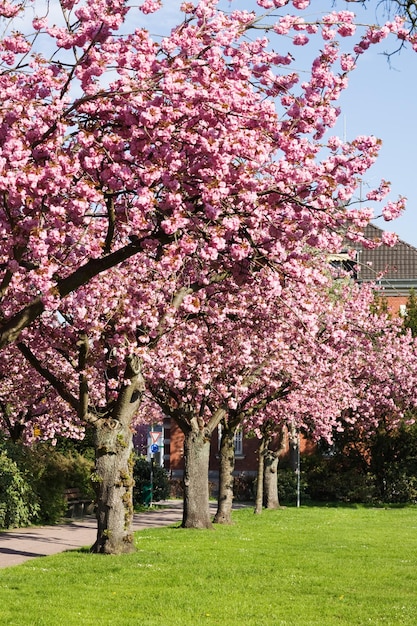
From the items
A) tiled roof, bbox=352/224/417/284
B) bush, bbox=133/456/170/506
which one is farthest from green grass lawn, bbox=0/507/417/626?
tiled roof, bbox=352/224/417/284

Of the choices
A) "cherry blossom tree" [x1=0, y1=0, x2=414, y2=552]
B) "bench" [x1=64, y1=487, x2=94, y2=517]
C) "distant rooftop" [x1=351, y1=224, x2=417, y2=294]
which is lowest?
"bench" [x1=64, y1=487, x2=94, y2=517]

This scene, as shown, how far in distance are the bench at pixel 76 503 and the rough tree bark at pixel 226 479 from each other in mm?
5292

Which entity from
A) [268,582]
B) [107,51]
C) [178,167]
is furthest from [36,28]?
[268,582]

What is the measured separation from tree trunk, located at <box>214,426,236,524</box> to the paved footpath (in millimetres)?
2302

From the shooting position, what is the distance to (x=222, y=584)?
1501cm

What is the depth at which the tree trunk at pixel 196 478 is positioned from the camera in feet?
90.5

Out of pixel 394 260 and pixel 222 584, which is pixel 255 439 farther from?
pixel 222 584

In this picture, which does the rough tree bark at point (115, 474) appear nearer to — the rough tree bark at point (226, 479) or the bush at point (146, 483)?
the rough tree bark at point (226, 479)

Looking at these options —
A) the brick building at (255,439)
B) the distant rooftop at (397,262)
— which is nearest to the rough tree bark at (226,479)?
the brick building at (255,439)

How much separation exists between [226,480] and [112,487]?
36.5ft

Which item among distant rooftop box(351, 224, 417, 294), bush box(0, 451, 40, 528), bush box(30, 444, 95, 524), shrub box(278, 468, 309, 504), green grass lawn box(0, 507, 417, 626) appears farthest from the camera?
distant rooftop box(351, 224, 417, 294)

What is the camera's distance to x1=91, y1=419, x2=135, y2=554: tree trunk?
19.6 meters

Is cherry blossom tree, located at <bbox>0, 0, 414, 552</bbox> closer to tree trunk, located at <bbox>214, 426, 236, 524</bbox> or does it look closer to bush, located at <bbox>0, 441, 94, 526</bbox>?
bush, located at <bbox>0, 441, 94, 526</bbox>

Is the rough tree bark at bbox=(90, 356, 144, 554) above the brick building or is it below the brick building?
below
